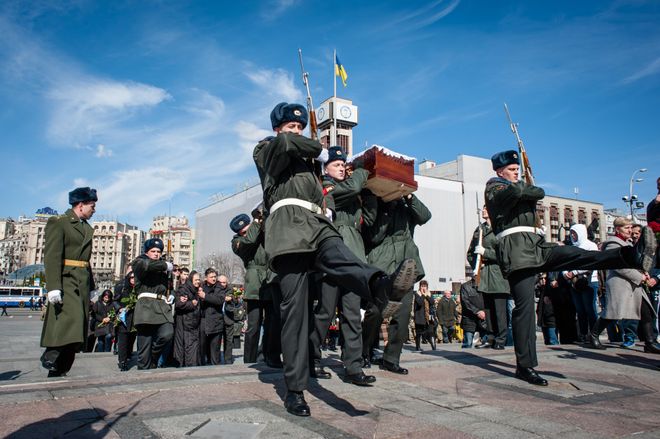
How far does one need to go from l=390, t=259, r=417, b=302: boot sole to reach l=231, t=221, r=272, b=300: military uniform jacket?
343 centimetres

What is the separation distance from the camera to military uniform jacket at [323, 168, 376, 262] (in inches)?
206

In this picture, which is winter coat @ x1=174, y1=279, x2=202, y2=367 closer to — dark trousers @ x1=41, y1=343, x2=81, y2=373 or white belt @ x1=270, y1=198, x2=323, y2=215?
dark trousers @ x1=41, y1=343, x2=81, y2=373

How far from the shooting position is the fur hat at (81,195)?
5.80m

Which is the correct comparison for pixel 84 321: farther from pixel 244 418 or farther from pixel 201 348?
pixel 201 348

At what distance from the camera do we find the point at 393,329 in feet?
17.6

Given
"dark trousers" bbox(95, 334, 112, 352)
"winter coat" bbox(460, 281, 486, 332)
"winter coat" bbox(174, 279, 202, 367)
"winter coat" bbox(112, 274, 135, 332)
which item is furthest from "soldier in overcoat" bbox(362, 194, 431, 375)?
"dark trousers" bbox(95, 334, 112, 352)

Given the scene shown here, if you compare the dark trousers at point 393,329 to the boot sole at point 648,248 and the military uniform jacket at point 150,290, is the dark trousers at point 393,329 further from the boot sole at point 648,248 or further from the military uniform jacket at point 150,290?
the military uniform jacket at point 150,290

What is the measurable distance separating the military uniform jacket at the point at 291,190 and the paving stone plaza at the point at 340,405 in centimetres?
115

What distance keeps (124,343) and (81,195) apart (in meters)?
4.28

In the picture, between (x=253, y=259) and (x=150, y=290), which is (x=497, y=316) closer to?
(x=253, y=259)

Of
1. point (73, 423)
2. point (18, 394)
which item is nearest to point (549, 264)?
point (73, 423)

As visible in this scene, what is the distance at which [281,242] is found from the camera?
375 cm

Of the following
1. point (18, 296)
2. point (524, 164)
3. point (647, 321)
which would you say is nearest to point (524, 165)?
point (524, 164)

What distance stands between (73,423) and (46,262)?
2.77m
